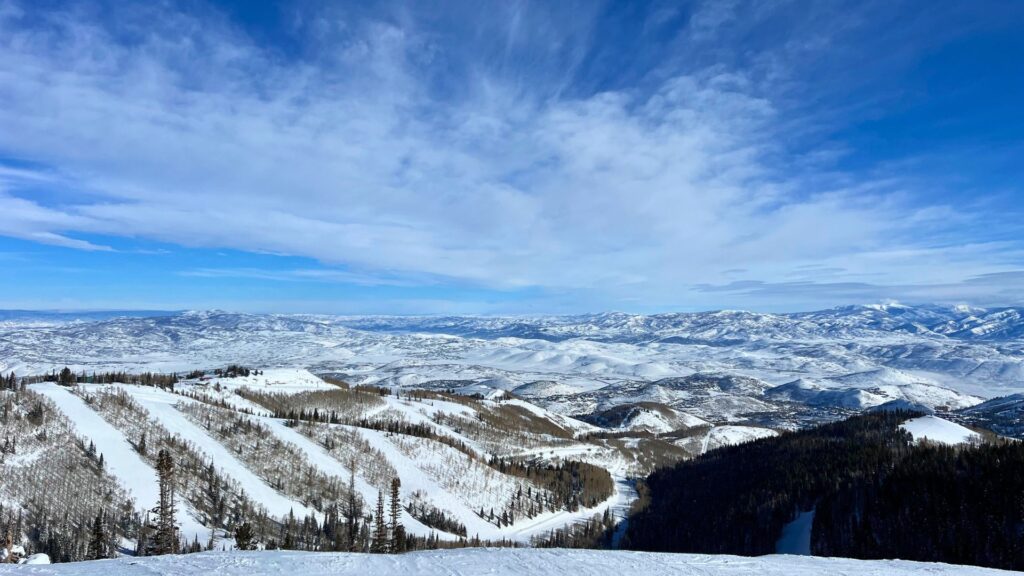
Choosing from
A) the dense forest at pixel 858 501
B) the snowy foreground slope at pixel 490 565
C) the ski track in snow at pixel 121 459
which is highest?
the snowy foreground slope at pixel 490 565

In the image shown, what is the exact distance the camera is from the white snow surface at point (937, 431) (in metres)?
160

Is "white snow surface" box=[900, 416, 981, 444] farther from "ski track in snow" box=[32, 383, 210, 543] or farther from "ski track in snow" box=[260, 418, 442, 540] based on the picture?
"ski track in snow" box=[32, 383, 210, 543]

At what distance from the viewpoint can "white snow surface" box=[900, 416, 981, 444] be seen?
16000 cm

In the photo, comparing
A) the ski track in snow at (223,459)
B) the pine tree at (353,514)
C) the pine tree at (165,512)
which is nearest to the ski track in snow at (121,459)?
the ski track in snow at (223,459)

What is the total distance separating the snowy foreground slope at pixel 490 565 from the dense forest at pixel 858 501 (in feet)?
239

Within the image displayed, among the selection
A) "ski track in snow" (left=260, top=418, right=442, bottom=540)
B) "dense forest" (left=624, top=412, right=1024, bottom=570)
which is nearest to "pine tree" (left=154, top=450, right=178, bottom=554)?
"ski track in snow" (left=260, top=418, right=442, bottom=540)

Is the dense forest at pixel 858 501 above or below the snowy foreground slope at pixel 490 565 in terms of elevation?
below

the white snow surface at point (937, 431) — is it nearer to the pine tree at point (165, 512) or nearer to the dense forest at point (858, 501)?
the dense forest at point (858, 501)

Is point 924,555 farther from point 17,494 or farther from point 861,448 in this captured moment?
point 17,494

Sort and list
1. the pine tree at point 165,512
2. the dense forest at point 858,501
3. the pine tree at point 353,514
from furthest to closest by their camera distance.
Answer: the pine tree at point 353,514
the dense forest at point 858,501
the pine tree at point 165,512

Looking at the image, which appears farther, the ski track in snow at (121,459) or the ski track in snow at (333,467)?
the ski track in snow at (333,467)

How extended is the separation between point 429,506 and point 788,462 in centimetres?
9725

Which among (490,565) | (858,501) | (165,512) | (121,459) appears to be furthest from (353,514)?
(858,501)

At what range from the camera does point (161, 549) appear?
4747 cm
